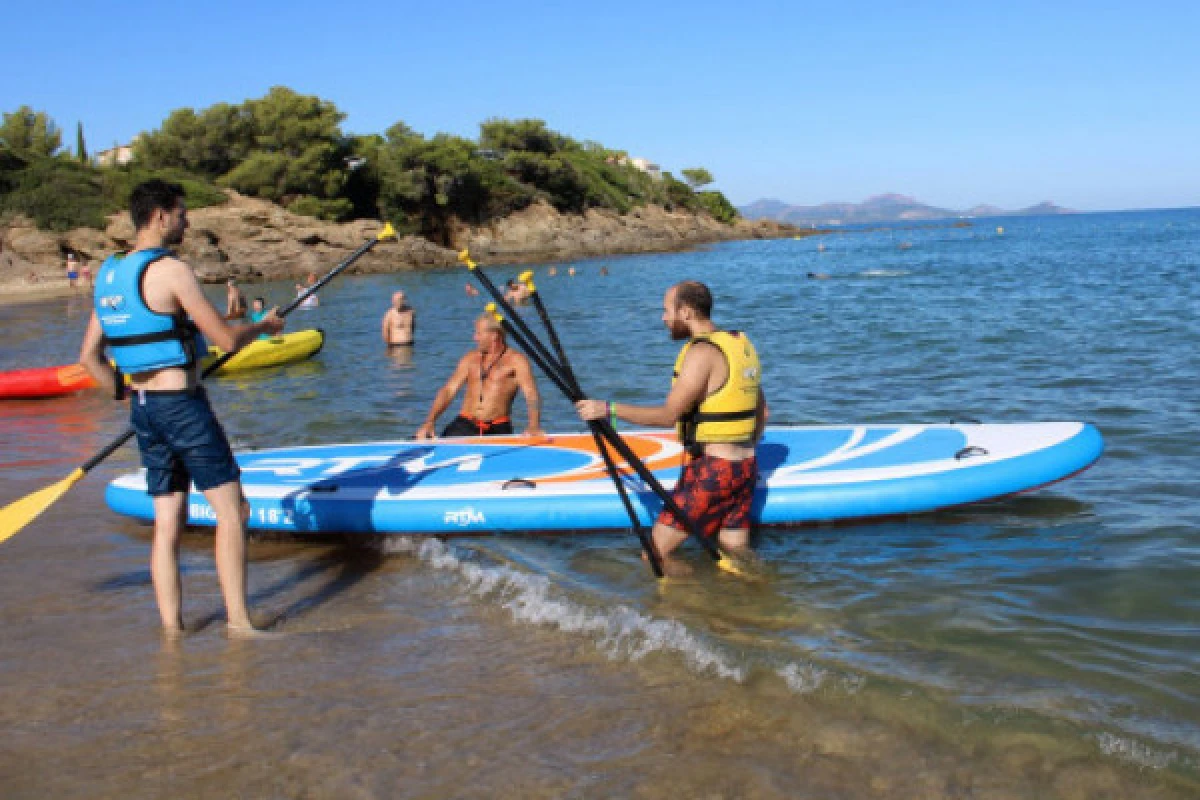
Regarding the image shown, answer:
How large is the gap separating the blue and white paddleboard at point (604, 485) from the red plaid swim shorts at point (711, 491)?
0.85 m

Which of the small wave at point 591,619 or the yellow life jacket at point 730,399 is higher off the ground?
the yellow life jacket at point 730,399

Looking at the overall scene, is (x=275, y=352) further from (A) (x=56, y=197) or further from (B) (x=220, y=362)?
(A) (x=56, y=197)

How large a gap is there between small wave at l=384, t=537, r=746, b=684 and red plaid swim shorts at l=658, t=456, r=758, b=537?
0.60m

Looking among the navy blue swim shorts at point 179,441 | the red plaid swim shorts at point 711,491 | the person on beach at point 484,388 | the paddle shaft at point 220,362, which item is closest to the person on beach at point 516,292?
the paddle shaft at point 220,362

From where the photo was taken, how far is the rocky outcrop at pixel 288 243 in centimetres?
3781

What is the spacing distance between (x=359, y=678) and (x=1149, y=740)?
9.57 ft

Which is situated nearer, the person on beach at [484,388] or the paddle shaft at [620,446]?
the paddle shaft at [620,446]

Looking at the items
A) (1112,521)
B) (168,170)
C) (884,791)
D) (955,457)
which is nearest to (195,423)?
(884,791)

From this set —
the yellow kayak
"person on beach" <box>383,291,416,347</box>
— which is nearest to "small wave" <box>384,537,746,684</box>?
the yellow kayak

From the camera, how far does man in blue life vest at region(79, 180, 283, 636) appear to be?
382 cm

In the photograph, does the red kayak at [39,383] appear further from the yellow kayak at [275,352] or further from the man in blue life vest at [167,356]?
the man in blue life vest at [167,356]

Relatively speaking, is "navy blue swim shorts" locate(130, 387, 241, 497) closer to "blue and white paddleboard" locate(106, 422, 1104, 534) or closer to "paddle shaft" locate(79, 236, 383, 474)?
"paddle shaft" locate(79, 236, 383, 474)

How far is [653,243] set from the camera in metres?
62.8

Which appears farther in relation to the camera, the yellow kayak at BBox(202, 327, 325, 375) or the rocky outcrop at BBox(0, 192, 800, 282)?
the rocky outcrop at BBox(0, 192, 800, 282)
